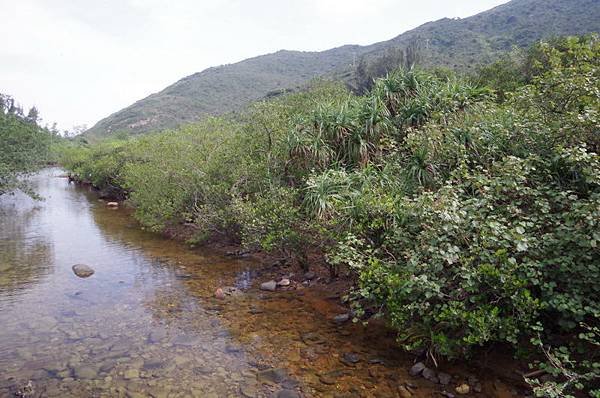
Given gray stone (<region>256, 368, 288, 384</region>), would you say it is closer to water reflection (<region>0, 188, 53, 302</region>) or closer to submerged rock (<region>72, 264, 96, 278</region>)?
water reflection (<region>0, 188, 53, 302</region>)

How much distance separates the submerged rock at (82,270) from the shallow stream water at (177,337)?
7.4 inches

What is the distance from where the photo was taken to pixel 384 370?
6031 mm

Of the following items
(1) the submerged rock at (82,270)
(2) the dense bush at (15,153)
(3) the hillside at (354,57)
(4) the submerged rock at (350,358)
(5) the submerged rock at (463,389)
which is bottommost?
(5) the submerged rock at (463,389)

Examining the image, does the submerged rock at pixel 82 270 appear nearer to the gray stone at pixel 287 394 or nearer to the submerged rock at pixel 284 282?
the submerged rock at pixel 284 282

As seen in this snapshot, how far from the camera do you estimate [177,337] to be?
24.9 feet

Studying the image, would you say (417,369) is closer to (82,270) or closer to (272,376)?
(272,376)

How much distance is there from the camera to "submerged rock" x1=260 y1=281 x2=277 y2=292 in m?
9.75

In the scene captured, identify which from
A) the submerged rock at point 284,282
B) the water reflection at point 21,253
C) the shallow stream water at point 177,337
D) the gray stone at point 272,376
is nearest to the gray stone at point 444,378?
the shallow stream water at point 177,337

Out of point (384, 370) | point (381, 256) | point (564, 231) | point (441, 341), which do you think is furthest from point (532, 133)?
point (384, 370)

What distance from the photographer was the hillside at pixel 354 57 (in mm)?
53938

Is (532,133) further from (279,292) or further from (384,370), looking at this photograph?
(279,292)

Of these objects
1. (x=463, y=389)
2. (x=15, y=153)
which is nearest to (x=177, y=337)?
(x=463, y=389)

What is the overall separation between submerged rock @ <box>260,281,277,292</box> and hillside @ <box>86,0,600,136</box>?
101ft


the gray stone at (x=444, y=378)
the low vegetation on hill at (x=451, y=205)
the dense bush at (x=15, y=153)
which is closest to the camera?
the low vegetation on hill at (x=451, y=205)
